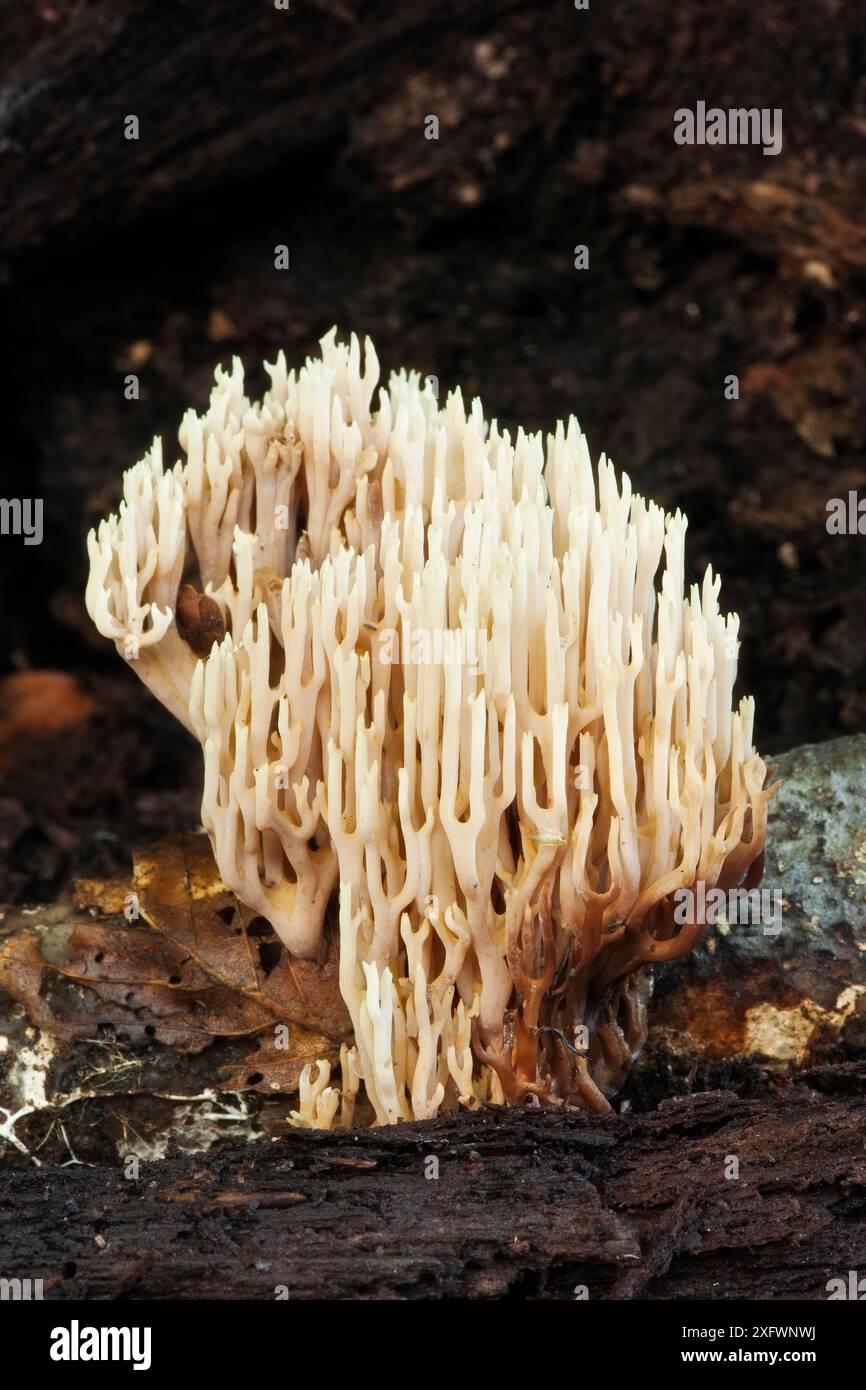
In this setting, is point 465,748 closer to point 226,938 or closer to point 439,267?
point 226,938

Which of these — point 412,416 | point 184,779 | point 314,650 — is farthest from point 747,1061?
point 184,779

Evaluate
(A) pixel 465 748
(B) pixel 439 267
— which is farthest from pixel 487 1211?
(B) pixel 439 267

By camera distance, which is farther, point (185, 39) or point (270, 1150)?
point (185, 39)

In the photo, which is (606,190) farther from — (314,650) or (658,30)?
(314,650)

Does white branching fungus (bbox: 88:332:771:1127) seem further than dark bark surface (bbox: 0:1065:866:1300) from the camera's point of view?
Yes

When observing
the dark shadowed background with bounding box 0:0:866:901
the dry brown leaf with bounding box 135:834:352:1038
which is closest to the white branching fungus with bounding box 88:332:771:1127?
the dry brown leaf with bounding box 135:834:352:1038

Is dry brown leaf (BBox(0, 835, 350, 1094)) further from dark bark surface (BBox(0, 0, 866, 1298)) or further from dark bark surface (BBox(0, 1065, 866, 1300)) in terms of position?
dark bark surface (BBox(0, 0, 866, 1298))
